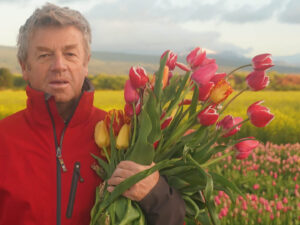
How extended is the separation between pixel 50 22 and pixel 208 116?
Answer: 847 mm

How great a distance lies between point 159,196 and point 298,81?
24.8m

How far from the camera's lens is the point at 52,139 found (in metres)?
2.06

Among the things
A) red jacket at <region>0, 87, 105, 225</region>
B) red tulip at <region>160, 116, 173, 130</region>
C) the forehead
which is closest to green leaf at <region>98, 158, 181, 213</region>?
red tulip at <region>160, 116, 173, 130</region>

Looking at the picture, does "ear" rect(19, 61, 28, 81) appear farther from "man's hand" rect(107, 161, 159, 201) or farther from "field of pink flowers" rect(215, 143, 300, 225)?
"field of pink flowers" rect(215, 143, 300, 225)

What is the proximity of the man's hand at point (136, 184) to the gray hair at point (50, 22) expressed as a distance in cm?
72

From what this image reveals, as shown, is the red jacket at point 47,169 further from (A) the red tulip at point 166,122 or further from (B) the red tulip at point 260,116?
(B) the red tulip at point 260,116

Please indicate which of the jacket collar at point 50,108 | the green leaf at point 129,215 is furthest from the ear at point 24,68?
the green leaf at point 129,215

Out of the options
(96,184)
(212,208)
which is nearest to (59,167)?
(96,184)

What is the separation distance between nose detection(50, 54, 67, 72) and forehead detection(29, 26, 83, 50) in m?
0.05

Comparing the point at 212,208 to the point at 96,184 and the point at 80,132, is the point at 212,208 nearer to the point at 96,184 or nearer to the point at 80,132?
the point at 96,184

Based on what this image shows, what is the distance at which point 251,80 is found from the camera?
1896 mm

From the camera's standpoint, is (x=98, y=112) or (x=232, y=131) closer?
(x=232, y=131)

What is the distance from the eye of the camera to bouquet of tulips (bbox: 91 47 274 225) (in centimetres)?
176

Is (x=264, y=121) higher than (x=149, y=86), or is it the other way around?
(x=149, y=86)
